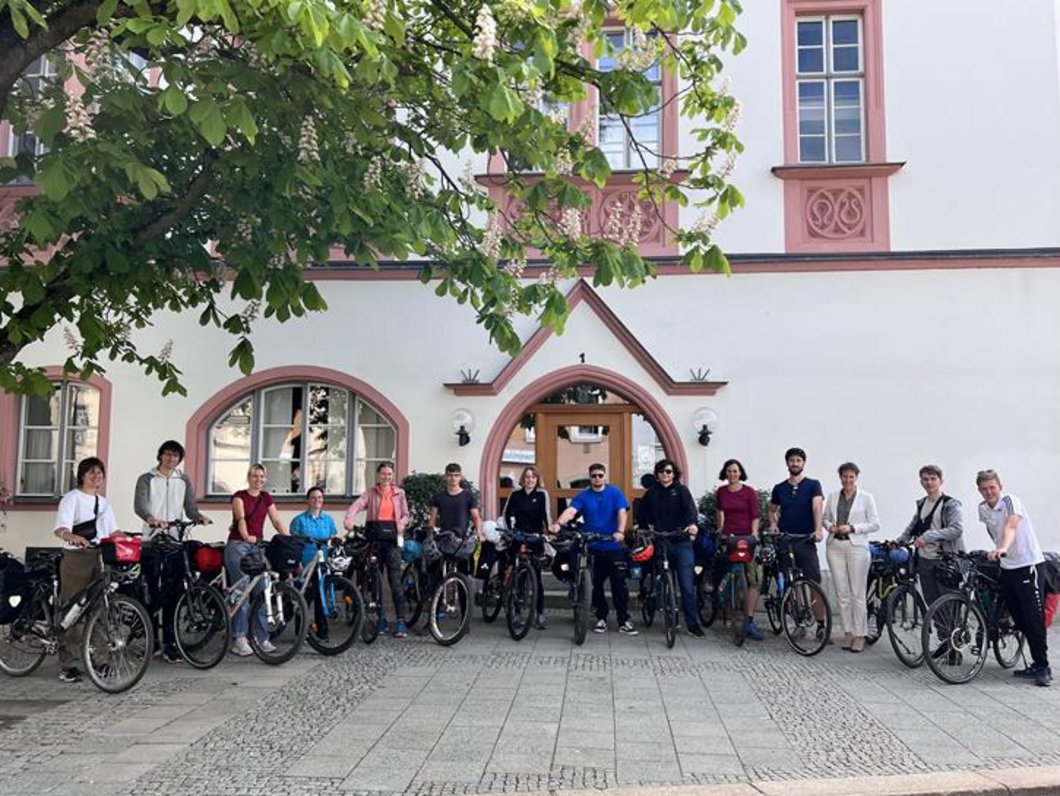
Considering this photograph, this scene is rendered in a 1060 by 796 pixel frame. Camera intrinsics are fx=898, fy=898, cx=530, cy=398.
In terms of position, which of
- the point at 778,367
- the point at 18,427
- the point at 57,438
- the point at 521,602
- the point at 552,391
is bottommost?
the point at 521,602

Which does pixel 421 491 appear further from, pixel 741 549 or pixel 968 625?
pixel 968 625

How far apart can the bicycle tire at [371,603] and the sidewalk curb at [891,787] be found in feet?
13.7

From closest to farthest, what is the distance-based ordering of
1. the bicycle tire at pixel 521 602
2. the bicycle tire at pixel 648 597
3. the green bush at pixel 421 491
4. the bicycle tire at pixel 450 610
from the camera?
1. the bicycle tire at pixel 450 610
2. the bicycle tire at pixel 521 602
3. the bicycle tire at pixel 648 597
4. the green bush at pixel 421 491

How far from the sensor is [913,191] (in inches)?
425

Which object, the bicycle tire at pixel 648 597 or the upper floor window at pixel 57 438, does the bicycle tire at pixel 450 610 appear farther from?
the upper floor window at pixel 57 438

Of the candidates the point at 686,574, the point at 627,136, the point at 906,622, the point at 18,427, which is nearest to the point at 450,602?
the point at 686,574

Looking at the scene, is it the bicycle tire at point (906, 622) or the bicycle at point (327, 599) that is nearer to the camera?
the bicycle tire at point (906, 622)

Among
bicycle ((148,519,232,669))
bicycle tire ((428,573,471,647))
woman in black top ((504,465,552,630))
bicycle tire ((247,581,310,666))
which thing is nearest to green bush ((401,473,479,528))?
woman in black top ((504,465,552,630))

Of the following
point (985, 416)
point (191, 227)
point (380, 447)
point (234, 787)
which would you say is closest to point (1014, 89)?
point (985, 416)

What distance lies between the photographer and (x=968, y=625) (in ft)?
23.6

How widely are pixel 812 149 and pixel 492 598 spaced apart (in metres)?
6.74

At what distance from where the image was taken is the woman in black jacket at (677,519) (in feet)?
28.6

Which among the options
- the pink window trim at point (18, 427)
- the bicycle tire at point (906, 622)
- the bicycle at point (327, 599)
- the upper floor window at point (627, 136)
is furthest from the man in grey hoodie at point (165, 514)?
the upper floor window at point (627, 136)

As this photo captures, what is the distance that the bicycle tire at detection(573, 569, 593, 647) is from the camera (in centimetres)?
825
